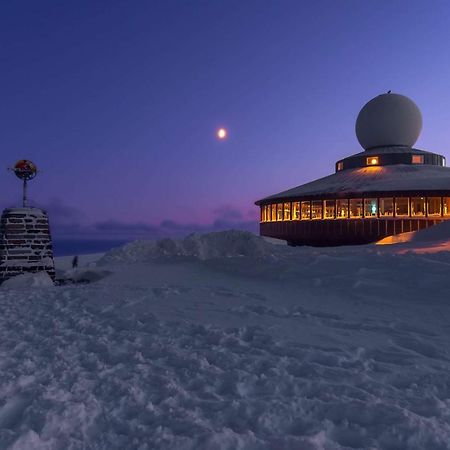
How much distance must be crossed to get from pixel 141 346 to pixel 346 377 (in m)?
2.87

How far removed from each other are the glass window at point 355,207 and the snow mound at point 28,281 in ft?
76.3

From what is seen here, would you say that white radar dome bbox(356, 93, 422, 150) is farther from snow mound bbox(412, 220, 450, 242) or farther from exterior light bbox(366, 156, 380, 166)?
snow mound bbox(412, 220, 450, 242)

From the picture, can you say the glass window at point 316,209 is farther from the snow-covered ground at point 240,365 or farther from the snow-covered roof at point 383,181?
the snow-covered ground at point 240,365

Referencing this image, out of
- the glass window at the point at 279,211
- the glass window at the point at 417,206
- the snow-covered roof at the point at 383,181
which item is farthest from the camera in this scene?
the glass window at the point at 279,211

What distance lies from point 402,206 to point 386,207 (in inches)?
43.7

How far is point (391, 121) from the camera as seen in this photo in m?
37.8

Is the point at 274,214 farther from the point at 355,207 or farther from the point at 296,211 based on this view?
the point at 355,207

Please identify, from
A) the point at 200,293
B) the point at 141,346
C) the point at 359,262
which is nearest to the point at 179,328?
the point at 141,346

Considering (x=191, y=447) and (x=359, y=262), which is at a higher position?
(x=359, y=262)

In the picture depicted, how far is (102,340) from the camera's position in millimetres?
6176

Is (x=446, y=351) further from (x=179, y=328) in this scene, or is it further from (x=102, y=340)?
(x=102, y=340)

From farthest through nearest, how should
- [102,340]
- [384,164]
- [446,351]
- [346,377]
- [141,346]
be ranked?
[384,164]
[102,340]
[141,346]
[446,351]
[346,377]

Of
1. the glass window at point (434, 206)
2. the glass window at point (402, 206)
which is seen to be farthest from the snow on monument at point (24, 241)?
the glass window at point (434, 206)

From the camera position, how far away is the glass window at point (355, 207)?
102 feet
